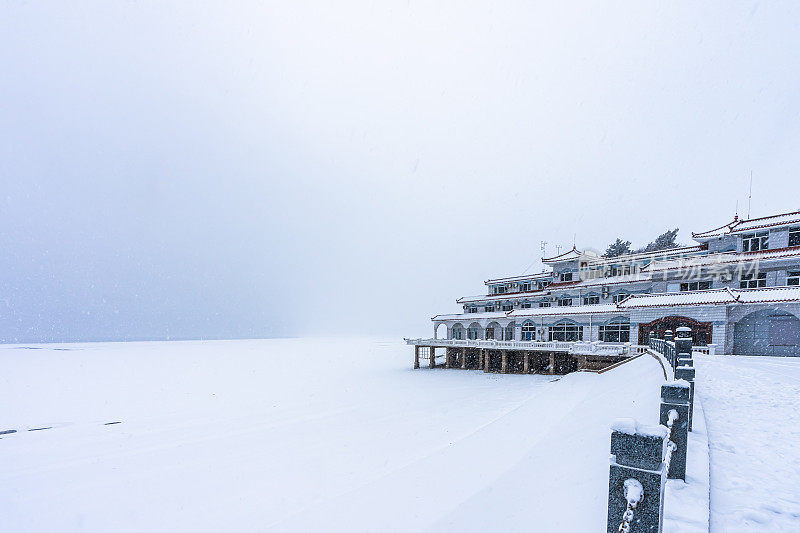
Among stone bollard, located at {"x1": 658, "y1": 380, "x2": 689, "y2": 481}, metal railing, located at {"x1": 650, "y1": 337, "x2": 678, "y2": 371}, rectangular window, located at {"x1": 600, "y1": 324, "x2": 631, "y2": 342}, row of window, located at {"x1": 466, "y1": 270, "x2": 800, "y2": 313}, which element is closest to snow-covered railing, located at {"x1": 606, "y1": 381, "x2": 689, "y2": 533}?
stone bollard, located at {"x1": 658, "y1": 380, "x2": 689, "y2": 481}

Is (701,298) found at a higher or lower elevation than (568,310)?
higher

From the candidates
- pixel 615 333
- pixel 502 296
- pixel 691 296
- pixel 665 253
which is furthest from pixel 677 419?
pixel 502 296

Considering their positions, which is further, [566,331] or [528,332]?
[528,332]

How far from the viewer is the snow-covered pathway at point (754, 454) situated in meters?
3.89

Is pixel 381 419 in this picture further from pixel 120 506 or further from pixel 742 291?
pixel 742 291

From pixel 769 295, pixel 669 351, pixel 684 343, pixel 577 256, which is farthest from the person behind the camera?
pixel 577 256

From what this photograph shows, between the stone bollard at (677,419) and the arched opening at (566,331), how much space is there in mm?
29962

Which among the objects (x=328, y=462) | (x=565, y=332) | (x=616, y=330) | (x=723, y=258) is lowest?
(x=328, y=462)

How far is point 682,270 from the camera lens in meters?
26.7

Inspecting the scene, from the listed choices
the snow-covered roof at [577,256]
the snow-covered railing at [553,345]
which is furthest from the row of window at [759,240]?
the snow-covered roof at [577,256]

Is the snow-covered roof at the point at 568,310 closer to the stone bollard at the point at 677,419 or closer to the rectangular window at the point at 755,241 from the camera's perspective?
the rectangular window at the point at 755,241

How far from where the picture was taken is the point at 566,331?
107 ft

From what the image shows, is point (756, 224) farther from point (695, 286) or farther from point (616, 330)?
point (616, 330)

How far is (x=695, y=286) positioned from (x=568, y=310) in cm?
910
